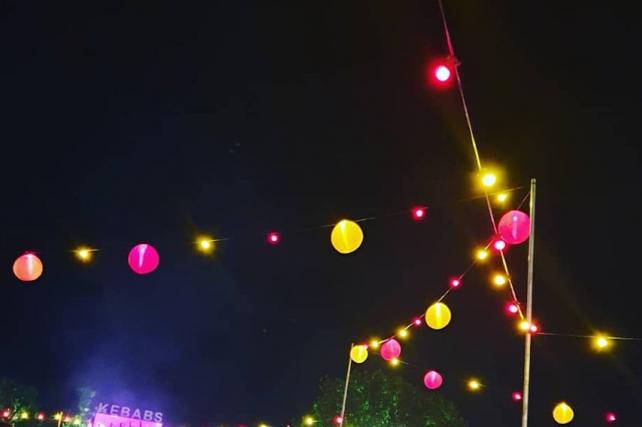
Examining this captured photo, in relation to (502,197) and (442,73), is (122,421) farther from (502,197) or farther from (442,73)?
(442,73)

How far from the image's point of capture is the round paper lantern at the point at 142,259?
6.29m

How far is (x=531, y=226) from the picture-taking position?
5512 millimetres

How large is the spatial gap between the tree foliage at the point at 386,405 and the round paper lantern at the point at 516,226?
1814 centimetres

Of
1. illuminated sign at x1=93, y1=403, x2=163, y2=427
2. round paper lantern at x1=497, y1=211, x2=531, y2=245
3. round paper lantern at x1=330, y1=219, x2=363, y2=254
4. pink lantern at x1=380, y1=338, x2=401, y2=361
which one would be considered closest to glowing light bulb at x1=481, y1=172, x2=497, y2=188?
round paper lantern at x1=497, y1=211, x2=531, y2=245

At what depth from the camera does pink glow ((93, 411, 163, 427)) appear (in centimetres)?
2791

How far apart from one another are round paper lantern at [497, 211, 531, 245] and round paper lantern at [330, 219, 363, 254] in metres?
1.29

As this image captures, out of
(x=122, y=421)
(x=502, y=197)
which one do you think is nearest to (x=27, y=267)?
(x=502, y=197)

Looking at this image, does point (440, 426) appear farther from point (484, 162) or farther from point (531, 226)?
point (531, 226)

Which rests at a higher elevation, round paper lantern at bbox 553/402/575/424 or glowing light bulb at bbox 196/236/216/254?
glowing light bulb at bbox 196/236/216/254

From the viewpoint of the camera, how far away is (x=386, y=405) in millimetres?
22781

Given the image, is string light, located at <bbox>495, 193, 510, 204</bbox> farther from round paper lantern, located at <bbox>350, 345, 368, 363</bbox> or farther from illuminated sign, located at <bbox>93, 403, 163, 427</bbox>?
illuminated sign, located at <bbox>93, 403, 163, 427</bbox>

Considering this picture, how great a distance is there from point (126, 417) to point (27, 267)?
26.7 m

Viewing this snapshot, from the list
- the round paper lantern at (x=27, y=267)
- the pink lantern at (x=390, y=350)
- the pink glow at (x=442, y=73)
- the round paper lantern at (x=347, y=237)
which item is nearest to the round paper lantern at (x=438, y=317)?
the pink lantern at (x=390, y=350)

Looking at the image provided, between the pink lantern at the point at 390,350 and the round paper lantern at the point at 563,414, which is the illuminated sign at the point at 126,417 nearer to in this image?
the pink lantern at the point at 390,350
